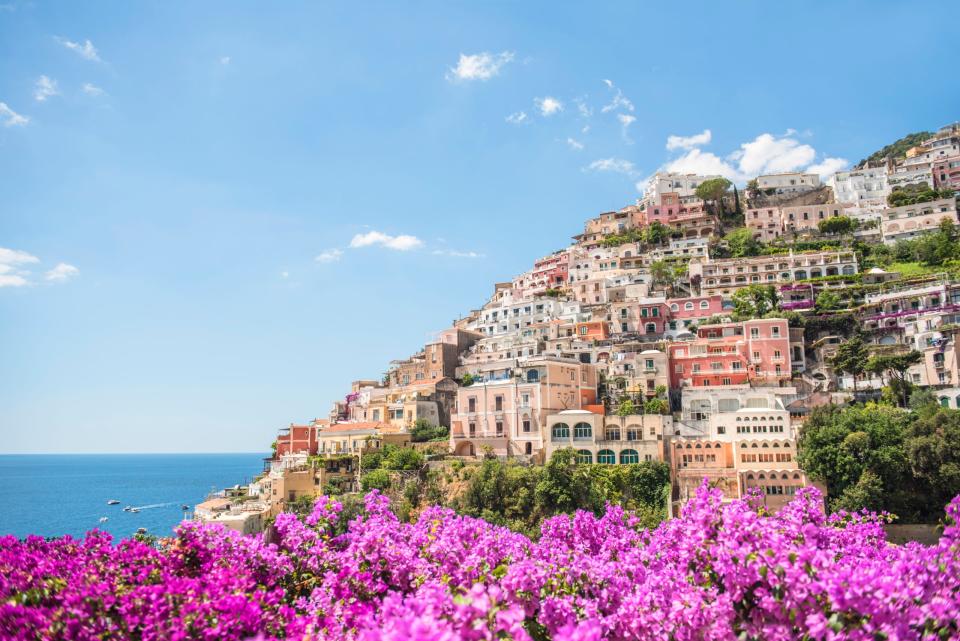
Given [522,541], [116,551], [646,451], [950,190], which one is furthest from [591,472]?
[950,190]

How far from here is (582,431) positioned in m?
46.6

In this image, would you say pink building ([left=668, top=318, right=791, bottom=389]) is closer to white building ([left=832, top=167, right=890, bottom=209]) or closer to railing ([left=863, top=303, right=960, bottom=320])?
railing ([left=863, top=303, right=960, bottom=320])

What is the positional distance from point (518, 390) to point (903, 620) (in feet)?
134

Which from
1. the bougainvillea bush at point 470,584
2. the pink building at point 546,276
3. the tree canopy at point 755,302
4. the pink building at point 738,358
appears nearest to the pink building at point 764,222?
the tree canopy at point 755,302

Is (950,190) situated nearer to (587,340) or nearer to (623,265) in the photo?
(623,265)

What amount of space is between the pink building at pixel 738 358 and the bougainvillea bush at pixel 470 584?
121 ft

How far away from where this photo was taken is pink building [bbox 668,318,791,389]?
52.1 m

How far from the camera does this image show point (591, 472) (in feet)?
145

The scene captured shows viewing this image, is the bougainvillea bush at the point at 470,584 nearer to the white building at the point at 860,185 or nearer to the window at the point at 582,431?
the window at the point at 582,431

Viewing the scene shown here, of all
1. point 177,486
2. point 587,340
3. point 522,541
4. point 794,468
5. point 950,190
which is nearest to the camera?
point 522,541

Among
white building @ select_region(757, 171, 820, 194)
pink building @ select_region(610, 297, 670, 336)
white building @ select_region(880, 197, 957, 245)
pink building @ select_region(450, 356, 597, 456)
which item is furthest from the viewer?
white building @ select_region(757, 171, 820, 194)

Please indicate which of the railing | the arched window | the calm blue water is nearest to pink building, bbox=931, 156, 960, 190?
the railing

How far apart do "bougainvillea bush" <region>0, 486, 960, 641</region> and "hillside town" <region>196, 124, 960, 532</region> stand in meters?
26.1

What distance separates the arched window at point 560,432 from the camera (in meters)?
46.9
